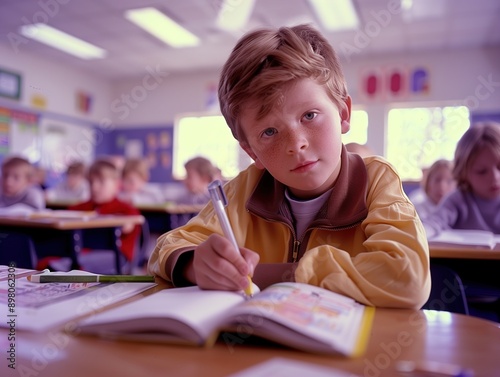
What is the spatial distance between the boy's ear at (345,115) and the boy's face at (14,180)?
10.5 feet

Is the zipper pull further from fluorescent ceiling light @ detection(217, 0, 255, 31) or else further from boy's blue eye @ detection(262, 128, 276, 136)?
fluorescent ceiling light @ detection(217, 0, 255, 31)

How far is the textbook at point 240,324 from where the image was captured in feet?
1.43

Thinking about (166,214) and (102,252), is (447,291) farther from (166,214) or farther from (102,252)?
(166,214)

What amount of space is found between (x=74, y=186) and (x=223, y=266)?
4.82m

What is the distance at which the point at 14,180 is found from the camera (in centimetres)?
345

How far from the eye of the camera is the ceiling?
4.60 m

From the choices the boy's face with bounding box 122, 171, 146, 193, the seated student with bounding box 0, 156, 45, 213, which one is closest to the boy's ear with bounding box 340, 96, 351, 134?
the seated student with bounding box 0, 156, 45, 213

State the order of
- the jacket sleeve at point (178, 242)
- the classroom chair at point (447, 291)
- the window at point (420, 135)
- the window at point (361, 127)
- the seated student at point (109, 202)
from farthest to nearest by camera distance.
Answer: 1. the window at point (361, 127)
2. the window at point (420, 135)
3. the seated student at point (109, 202)
4. the classroom chair at point (447, 291)
5. the jacket sleeve at point (178, 242)

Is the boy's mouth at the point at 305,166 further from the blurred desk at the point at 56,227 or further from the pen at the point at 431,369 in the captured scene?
the blurred desk at the point at 56,227

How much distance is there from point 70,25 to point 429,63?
447 centimetres

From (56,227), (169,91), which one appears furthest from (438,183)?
(169,91)

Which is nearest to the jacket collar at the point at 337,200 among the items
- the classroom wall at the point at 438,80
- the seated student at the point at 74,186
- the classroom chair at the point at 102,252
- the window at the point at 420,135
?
the classroom chair at the point at 102,252

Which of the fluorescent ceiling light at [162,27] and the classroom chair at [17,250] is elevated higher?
the fluorescent ceiling light at [162,27]

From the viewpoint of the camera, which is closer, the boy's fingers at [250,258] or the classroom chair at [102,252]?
the boy's fingers at [250,258]
